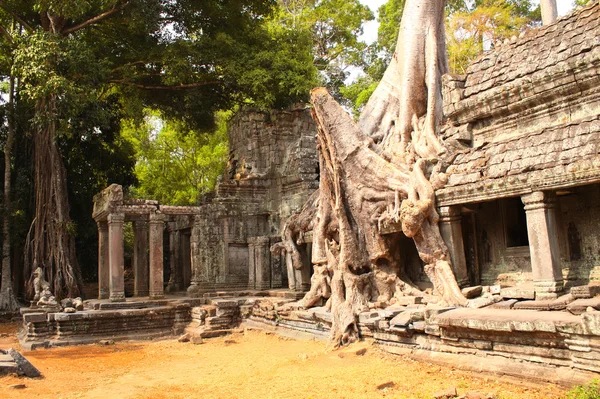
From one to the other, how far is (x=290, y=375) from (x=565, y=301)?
3662 millimetres

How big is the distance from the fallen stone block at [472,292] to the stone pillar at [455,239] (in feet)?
1.17

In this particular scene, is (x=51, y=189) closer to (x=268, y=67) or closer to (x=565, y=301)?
(x=268, y=67)

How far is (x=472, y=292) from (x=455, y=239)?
91cm

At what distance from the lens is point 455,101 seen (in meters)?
9.95

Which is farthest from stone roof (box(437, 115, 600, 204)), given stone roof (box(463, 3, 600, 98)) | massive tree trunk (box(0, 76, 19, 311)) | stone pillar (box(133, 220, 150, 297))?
massive tree trunk (box(0, 76, 19, 311))

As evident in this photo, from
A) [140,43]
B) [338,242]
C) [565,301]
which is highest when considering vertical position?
[140,43]

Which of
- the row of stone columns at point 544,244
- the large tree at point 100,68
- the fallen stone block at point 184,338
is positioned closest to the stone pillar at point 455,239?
the row of stone columns at point 544,244

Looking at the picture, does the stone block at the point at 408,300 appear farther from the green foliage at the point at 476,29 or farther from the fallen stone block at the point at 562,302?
the green foliage at the point at 476,29

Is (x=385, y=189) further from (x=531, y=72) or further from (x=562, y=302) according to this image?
(x=562, y=302)

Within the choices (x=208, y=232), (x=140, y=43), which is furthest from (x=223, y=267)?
(x=140, y=43)

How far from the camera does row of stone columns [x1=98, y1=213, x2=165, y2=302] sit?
45.8 ft

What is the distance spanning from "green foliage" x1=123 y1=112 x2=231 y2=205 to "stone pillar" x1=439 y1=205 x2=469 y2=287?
19558 millimetres

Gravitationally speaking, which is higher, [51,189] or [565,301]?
[51,189]

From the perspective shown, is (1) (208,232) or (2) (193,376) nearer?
(2) (193,376)
